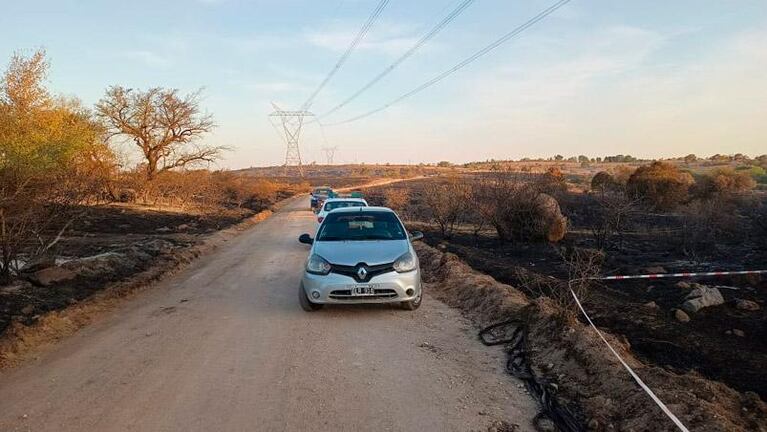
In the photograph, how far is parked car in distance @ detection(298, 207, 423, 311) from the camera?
810 cm

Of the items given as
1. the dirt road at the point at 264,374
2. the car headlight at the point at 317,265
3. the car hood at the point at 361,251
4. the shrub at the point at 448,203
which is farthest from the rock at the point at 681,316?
the shrub at the point at 448,203

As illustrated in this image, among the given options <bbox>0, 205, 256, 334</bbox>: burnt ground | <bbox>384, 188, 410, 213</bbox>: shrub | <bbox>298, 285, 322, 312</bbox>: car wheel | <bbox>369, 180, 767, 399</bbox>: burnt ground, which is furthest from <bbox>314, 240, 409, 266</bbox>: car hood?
<bbox>384, 188, 410, 213</bbox>: shrub

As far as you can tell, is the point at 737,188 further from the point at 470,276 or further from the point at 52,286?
the point at 52,286

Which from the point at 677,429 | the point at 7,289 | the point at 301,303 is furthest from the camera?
the point at 7,289

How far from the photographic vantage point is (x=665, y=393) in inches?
186

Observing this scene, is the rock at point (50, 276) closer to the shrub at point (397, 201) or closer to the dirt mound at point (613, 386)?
the dirt mound at point (613, 386)

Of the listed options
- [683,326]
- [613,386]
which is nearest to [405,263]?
[613,386]

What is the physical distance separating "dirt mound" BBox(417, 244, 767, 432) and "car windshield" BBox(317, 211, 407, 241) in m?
2.15

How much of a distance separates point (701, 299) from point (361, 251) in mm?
6083

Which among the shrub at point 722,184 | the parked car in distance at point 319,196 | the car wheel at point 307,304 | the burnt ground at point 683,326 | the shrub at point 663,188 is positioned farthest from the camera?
the shrub at point 663,188

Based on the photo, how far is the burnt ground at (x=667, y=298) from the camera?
665cm

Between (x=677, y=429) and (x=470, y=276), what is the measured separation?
655cm

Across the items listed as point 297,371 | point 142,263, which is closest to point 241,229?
point 142,263

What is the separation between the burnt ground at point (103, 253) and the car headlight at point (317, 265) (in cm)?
388
